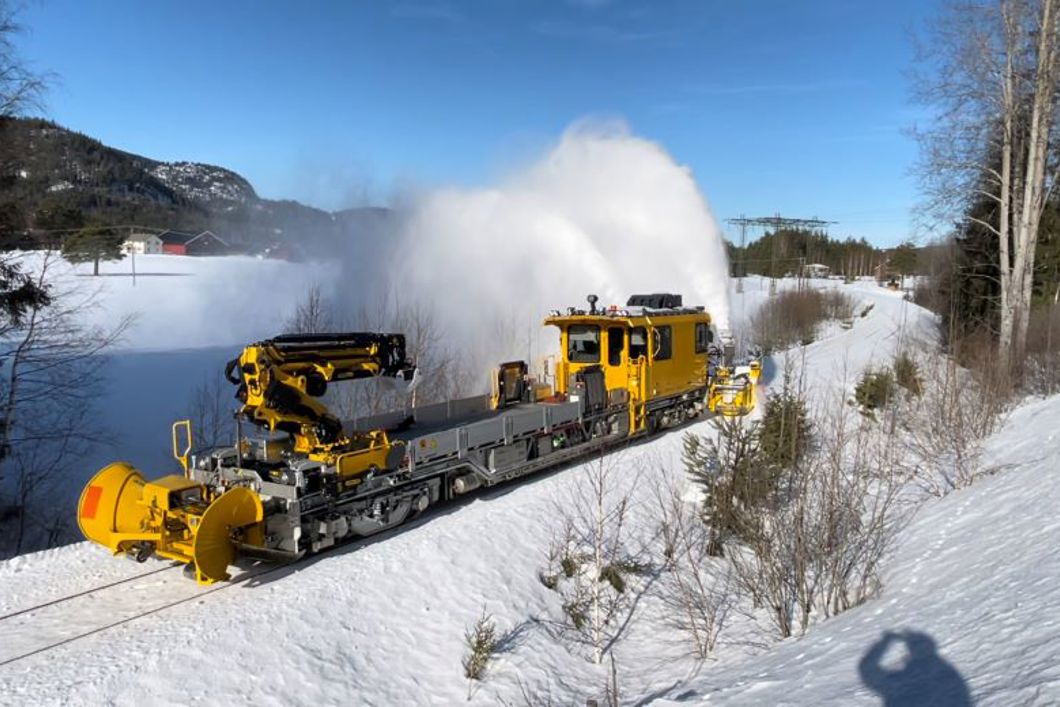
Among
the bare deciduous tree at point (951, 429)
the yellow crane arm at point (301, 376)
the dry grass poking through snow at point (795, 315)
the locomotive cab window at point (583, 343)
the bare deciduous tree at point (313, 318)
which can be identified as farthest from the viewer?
the dry grass poking through snow at point (795, 315)

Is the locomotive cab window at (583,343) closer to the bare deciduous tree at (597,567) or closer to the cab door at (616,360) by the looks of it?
Result: the cab door at (616,360)

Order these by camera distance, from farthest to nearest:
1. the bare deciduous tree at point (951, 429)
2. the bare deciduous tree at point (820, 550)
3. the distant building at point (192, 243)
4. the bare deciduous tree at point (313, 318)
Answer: the distant building at point (192, 243) → the bare deciduous tree at point (313, 318) → the bare deciduous tree at point (951, 429) → the bare deciduous tree at point (820, 550)

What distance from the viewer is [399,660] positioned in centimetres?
801

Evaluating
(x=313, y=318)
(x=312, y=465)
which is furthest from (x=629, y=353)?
(x=313, y=318)

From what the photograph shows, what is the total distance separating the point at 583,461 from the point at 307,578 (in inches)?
286

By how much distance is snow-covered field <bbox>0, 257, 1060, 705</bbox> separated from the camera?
215 inches

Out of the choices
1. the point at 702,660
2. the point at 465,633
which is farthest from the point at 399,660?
the point at 702,660

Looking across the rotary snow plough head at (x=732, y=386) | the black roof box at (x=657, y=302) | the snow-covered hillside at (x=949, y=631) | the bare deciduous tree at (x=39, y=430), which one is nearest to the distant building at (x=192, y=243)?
the bare deciduous tree at (x=39, y=430)

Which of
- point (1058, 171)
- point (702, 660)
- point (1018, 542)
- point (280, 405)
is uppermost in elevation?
point (1058, 171)

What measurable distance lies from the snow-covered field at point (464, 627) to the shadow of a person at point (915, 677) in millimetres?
42

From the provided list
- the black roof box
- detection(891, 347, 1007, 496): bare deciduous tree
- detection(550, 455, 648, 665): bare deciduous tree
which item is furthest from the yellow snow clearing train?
detection(891, 347, 1007, 496): bare deciduous tree

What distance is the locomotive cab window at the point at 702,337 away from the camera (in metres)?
18.6

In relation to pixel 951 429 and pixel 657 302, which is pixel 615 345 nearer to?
pixel 657 302

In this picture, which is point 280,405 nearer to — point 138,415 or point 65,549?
point 65,549
